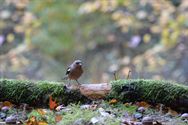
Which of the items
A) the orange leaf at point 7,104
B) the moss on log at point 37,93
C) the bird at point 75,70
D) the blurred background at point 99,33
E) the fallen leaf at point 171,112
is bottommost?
the fallen leaf at point 171,112

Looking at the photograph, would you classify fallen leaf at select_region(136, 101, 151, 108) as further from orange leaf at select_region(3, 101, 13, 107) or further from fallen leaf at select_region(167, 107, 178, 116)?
orange leaf at select_region(3, 101, 13, 107)

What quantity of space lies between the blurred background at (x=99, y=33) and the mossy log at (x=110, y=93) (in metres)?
3.69

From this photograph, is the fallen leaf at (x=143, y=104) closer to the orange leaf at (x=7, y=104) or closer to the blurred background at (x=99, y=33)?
the orange leaf at (x=7, y=104)

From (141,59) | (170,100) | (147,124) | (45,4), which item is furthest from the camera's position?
(45,4)

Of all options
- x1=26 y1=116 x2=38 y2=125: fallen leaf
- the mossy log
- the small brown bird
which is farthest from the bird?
x1=26 y1=116 x2=38 y2=125: fallen leaf

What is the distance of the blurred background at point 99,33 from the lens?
622 cm

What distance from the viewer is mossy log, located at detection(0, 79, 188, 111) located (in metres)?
2.14

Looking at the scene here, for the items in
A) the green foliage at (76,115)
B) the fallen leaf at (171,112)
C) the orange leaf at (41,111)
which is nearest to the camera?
the green foliage at (76,115)

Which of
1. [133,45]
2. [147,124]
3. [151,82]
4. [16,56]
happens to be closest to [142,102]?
[151,82]

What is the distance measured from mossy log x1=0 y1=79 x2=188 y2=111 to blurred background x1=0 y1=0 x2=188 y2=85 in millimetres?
3686

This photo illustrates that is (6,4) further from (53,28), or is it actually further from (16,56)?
(16,56)

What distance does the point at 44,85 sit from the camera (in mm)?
2182

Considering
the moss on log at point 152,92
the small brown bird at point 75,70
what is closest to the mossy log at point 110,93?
the moss on log at point 152,92

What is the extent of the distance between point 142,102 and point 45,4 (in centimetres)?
508
